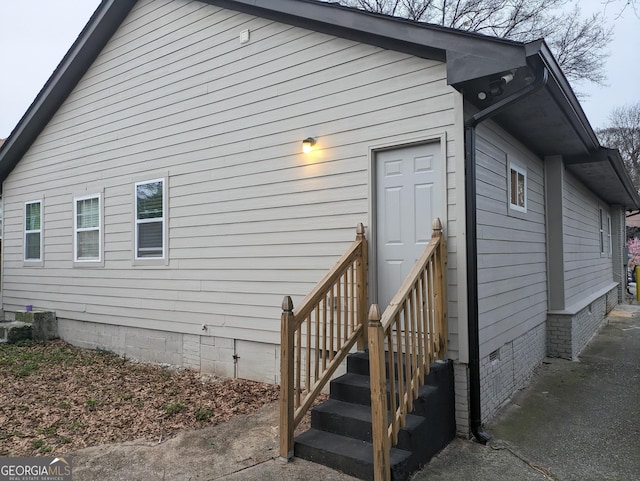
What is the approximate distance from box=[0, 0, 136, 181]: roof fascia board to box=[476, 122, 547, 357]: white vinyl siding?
6.39 metres

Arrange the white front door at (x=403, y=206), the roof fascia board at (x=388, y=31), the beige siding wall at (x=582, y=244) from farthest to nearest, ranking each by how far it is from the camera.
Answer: the beige siding wall at (x=582, y=244) < the white front door at (x=403, y=206) < the roof fascia board at (x=388, y=31)

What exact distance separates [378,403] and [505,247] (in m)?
2.87

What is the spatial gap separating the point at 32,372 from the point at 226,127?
4379 mm

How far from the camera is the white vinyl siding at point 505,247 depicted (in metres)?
4.43

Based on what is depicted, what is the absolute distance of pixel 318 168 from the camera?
16.8ft

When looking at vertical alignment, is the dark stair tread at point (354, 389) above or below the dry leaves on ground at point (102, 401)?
above

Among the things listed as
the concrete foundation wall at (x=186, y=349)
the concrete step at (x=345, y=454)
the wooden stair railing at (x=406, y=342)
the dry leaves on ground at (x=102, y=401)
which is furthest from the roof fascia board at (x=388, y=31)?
the dry leaves on ground at (x=102, y=401)

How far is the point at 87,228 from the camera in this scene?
8.02 meters

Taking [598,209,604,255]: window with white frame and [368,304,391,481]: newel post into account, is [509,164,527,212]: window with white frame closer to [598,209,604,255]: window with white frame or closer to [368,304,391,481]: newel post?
[368,304,391,481]: newel post

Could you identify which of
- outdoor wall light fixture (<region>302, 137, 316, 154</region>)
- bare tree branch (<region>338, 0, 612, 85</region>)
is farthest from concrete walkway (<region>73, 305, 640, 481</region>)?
bare tree branch (<region>338, 0, 612, 85</region>)

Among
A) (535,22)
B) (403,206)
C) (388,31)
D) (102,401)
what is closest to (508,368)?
(403,206)

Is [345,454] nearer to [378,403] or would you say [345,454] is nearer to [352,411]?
[352,411]

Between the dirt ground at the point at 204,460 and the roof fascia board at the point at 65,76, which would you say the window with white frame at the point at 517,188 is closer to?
the dirt ground at the point at 204,460

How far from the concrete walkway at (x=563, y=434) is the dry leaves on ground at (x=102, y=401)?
2.29 m
